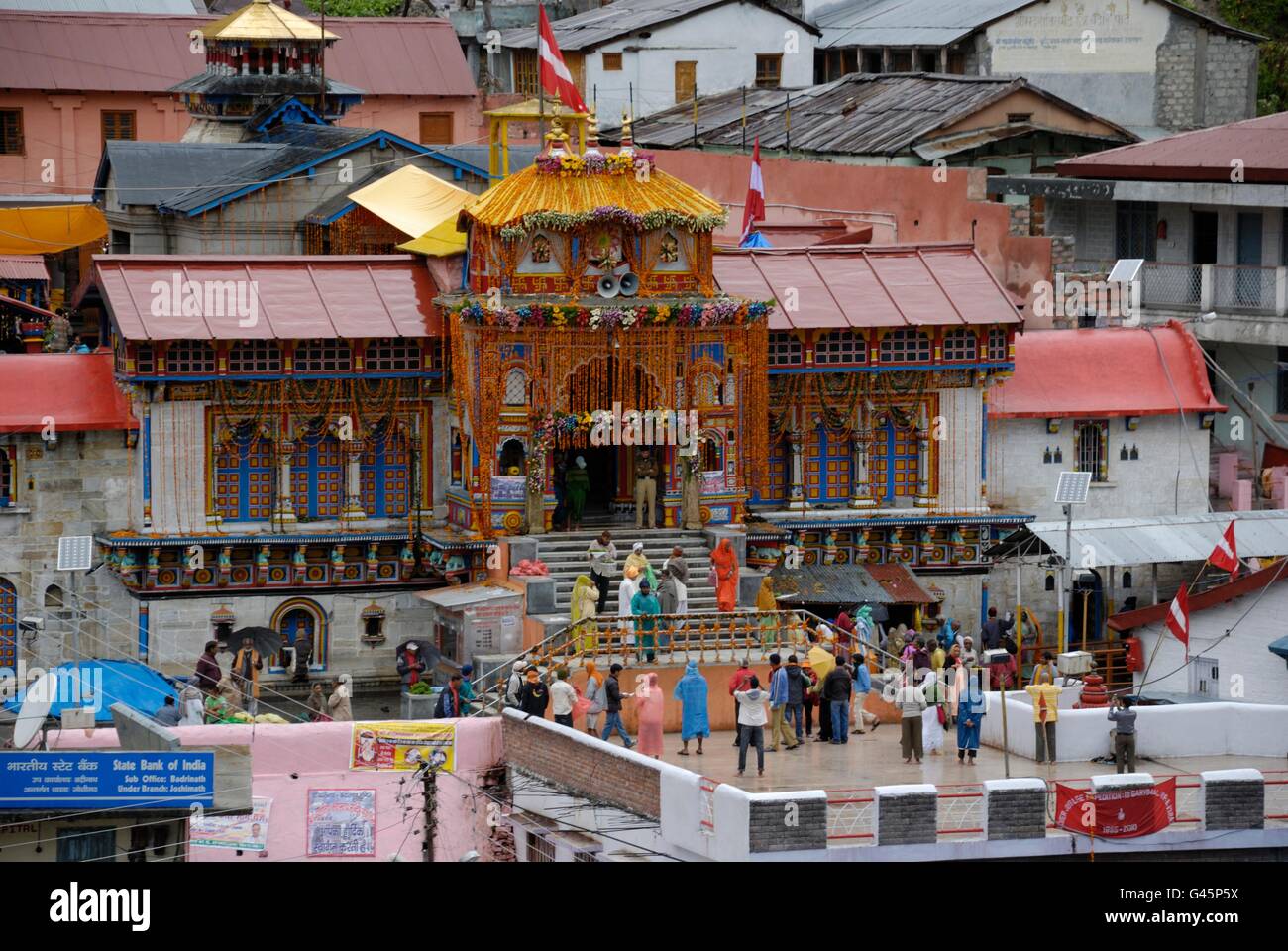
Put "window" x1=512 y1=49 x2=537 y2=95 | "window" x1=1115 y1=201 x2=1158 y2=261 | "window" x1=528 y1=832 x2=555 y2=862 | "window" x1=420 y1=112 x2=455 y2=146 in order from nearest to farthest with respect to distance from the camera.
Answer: "window" x1=528 y1=832 x2=555 y2=862 < "window" x1=1115 y1=201 x2=1158 y2=261 < "window" x1=420 y1=112 x2=455 y2=146 < "window" x1=512 y1=49 x2=537 y2=95

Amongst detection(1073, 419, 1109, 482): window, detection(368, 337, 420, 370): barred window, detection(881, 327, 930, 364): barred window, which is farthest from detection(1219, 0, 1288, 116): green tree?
detection(368, 337, 420, 370): barred window

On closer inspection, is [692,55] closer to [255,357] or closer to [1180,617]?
[255,357]

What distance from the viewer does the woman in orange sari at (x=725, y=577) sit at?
5891 centimetres

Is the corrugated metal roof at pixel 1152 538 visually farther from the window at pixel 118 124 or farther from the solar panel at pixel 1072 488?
the window at pixel 118 124

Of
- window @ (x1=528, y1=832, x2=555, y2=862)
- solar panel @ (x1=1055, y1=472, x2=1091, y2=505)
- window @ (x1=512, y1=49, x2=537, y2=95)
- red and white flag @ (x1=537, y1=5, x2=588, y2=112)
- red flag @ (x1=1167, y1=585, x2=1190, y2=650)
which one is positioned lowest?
window @ (x1=528, y1=832, x2=555, y2=862)

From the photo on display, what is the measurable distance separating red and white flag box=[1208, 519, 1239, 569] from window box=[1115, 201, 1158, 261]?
20527 mm

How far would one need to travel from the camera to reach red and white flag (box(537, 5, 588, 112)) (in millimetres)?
63000

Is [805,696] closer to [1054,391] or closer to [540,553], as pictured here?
[540,553]

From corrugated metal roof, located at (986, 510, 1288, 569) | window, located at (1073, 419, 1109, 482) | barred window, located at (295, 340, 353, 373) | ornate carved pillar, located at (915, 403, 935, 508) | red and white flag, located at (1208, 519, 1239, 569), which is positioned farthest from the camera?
window, located at (1073, 419, 1109, 482)

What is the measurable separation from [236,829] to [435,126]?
54.2m

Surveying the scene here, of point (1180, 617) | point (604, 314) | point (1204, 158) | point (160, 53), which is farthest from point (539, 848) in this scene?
point (160, 53)

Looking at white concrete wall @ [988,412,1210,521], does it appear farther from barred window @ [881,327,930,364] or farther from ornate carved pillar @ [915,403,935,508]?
barred window @ [881,327,930,364]

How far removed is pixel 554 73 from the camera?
2493 inches
